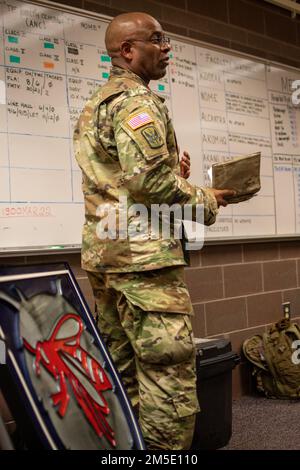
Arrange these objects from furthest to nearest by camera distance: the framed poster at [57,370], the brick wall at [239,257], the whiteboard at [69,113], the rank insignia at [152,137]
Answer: the brick wall at [239,257] < the whiteboard at [69,113] < the rank insignia at [152,137] < the framed poster at [57,370]

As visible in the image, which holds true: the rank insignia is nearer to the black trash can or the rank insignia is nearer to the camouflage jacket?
the camouflage jacket

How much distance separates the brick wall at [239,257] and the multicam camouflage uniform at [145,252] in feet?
3.94

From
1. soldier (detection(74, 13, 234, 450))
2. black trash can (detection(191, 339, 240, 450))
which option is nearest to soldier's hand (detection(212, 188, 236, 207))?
soldier (detection(74, 13, 234, 450))

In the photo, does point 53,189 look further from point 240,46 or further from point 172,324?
point 240,46

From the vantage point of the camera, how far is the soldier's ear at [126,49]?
185 centimetres

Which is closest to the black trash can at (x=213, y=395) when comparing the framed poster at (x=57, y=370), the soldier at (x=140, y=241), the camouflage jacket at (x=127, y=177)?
the soldier at (x=140, y=241)

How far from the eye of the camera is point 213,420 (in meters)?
2.45

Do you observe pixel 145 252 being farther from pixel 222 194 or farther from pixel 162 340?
pixel 222 194

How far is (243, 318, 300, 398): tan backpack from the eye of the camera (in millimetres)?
3148

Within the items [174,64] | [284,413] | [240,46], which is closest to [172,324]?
[284,413]

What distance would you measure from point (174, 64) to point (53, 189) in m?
1.04

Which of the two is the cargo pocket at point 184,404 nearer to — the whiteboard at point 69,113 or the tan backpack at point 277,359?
the whiteboard at point 69,113

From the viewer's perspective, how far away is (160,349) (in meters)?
1.67
